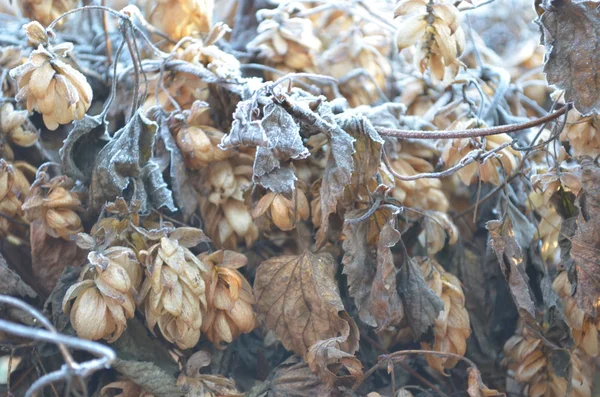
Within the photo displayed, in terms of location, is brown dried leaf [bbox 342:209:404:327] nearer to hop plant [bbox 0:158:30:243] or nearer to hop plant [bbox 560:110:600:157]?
hop plant [bbox 560:110:600:157]

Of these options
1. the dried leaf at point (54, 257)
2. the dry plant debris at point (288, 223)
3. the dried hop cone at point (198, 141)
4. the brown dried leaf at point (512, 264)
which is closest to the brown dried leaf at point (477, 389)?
the dry plant debris at point (288, 223)

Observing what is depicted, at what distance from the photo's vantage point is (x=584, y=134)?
107 cm

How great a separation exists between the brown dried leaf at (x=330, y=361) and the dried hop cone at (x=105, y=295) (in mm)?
269

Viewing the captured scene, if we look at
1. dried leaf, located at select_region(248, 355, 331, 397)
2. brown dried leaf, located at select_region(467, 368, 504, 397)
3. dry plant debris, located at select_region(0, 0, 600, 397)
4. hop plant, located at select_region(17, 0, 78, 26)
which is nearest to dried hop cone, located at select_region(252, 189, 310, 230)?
dry plant debris, located at select_region(0, 0, 600, 397)

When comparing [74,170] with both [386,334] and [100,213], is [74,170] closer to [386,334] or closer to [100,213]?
[100,213]

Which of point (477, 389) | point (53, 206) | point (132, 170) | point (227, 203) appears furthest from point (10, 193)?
point (477, 389)

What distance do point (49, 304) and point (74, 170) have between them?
0.73 ft

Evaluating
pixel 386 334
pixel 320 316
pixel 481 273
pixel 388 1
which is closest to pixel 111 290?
pixel 320 316

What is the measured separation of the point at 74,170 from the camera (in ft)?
3.59

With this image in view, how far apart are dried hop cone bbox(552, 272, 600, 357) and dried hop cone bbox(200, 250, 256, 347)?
503 millimetres

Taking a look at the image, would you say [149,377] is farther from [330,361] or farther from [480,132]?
[480,132]

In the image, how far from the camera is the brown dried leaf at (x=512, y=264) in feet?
3.47

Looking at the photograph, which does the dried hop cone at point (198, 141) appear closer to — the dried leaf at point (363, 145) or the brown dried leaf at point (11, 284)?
the dried leaf at point (363, 145)

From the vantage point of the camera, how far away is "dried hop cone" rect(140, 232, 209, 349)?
0.98 m
